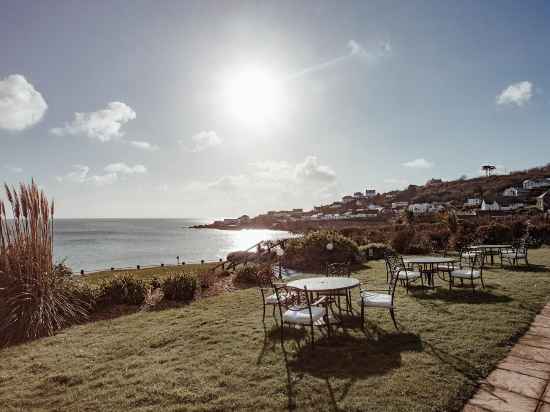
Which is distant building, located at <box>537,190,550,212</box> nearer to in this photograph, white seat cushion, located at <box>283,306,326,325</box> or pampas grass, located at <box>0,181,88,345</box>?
white seat cushion, located at <box>283,306,326,325</box>

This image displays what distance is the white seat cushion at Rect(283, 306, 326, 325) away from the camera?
4.86 meters

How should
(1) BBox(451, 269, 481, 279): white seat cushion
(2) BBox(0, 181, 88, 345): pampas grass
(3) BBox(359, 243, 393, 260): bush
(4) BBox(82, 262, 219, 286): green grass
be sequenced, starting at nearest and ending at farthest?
(2) BBox(0, 181, 88, 345): pampas grass < (1) BBox(451, 269, 481, 279): white seat cushion < (4) BBox(82, 262, 219, 286): green grass < (3) BBox(359, 243, 393, 260): bush

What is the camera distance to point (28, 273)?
6.36 m

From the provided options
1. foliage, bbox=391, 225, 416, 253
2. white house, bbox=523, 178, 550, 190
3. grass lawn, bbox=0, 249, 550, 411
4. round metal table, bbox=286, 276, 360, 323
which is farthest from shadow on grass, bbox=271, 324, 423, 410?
white house, bbox=523, 178, 550, 190

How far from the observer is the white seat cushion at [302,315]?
15.9 ft

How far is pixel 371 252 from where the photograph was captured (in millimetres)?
15273

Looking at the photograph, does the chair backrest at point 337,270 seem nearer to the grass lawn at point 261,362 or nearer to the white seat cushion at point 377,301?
the grass lawn at point 261,362

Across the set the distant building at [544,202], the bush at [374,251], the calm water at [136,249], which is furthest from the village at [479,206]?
the calm water at [136,249]

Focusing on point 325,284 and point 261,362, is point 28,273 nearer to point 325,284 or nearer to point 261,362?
point 261,362

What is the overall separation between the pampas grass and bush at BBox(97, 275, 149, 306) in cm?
127

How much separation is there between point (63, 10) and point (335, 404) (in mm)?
10640

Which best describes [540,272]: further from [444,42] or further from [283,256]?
[283,256]

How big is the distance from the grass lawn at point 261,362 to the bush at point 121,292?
1.30m

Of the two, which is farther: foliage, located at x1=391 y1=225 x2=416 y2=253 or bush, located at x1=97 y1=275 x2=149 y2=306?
foliage, located at x1=391 y1=225 x2=416 y2=253
